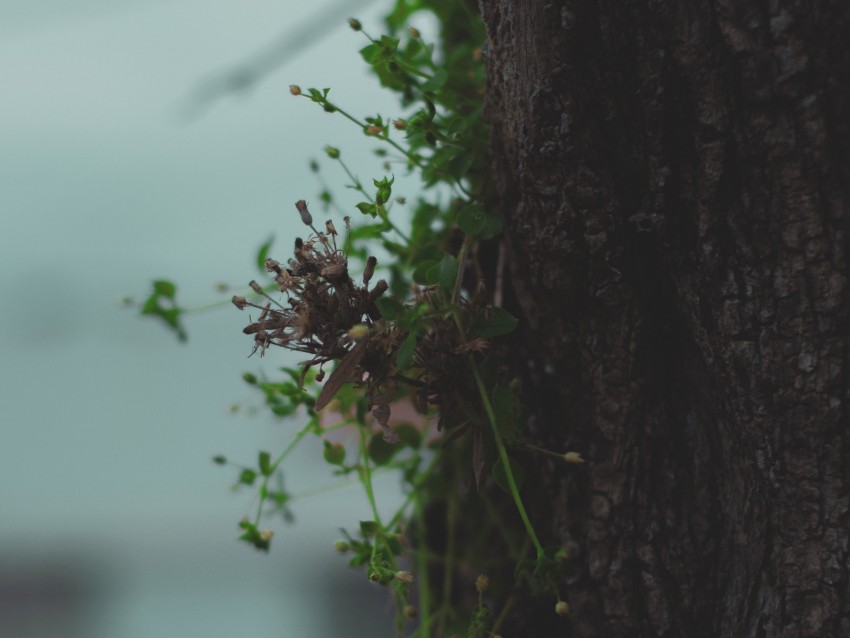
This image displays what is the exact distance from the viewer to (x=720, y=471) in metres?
0.53

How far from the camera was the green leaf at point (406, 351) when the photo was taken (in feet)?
1.51

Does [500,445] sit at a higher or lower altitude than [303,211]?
lower

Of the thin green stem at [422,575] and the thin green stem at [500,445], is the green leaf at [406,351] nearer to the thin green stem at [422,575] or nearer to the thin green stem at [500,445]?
the thin green stem at [500,445]

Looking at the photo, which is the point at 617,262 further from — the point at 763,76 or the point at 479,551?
the point at 479,551

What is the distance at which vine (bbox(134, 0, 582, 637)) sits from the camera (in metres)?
0.50

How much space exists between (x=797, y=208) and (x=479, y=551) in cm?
45

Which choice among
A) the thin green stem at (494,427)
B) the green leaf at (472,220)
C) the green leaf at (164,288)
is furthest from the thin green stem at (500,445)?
the green leaf at (164,288)

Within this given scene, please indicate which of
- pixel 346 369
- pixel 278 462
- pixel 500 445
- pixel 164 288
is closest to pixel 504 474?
pixel 500 445

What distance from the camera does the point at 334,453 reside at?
2.21 feet

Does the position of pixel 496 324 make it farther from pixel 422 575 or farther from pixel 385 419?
pixel 422 575

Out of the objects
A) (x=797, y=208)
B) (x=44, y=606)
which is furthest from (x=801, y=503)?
(x=44, y=606)

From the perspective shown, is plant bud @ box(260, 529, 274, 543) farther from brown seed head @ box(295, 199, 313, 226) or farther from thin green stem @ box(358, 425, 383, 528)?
brown seed head @ box(295, 199, 313, 226)

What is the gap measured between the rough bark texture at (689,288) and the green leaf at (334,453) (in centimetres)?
20

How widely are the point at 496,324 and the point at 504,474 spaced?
104mm
